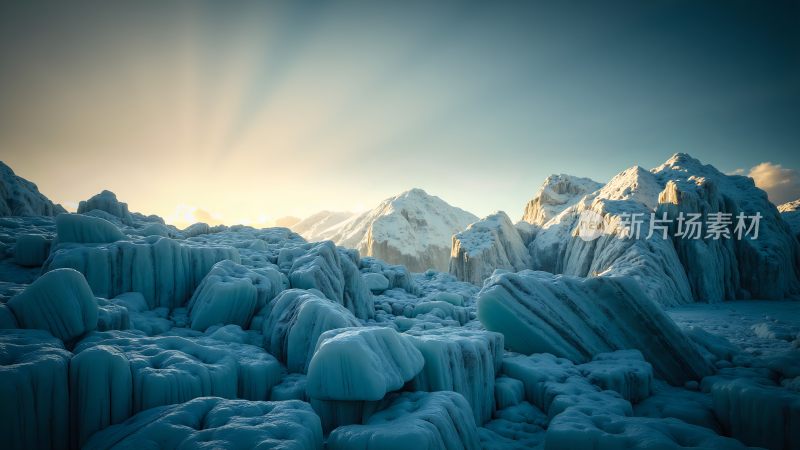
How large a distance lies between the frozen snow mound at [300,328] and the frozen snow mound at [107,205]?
11.1 meters

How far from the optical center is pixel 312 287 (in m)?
10.4

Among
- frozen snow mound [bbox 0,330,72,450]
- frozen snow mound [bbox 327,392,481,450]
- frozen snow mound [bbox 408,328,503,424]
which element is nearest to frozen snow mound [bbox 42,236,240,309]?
frozen snow mound [bbox 0,330,72,450]

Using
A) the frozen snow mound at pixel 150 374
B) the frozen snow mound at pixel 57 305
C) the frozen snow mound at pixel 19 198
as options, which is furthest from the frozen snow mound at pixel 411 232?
the frozen snow mound at pixel 57 305

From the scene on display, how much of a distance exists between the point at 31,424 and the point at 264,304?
522cm

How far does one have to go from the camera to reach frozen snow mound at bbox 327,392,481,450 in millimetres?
4172

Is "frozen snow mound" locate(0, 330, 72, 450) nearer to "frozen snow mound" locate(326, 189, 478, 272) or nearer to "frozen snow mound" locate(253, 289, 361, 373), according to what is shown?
"frozen snow mound" locate(253, 289, 361, 373)

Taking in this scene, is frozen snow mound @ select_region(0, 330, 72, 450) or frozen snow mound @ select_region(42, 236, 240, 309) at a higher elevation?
frozen snow mound @ select_region(42, 236, 240, 309)

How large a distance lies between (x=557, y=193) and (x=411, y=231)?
61.5 feet

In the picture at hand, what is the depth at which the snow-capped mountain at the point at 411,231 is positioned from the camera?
43.8 m

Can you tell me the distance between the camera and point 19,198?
14125mm

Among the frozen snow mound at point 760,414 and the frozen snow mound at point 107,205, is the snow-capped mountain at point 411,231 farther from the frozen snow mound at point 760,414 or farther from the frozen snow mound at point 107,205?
the frozen snow mound at point 760,414

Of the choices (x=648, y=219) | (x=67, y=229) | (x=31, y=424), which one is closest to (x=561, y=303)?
(x=31, y=424)

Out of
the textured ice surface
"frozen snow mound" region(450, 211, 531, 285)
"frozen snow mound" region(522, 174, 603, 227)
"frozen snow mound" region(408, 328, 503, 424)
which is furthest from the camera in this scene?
"frozen snow mound" region(522, 174, 603, 227)

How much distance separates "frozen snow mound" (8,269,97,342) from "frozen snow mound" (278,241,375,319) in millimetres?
5290
